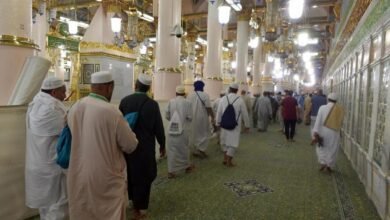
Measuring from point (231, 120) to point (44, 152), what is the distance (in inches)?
122

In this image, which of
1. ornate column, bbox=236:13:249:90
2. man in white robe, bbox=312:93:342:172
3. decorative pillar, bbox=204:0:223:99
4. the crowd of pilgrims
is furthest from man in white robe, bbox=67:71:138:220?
ornate column, bbox=236:13:249:90

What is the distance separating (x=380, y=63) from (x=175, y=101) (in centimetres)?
265

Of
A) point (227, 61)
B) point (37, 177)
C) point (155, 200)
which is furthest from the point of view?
point (227, 61)

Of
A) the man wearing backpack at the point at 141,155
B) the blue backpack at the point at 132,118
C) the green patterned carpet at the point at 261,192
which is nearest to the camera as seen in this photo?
the blue backpack at the point at 132,118

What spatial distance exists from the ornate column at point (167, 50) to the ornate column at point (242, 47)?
521cm

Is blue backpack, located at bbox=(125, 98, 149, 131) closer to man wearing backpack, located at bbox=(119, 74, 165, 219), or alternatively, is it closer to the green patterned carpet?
man wearing backpack, located at bbox=(119, 74, 165, 219)

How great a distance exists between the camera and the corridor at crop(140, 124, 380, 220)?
3193 mm

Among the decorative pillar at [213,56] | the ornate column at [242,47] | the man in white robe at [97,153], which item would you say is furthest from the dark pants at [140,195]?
the ornate column at [242,47]

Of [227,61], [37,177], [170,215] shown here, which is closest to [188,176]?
[170,215]

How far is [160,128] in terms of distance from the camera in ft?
10.3

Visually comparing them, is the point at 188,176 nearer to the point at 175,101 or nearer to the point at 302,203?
the point at 175,101

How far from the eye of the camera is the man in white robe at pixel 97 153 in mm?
2031

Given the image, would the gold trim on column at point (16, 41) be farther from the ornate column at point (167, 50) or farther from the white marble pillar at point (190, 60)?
the white marble pillar at point (190, 60)

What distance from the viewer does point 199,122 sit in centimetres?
573
